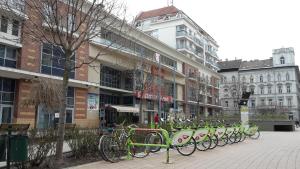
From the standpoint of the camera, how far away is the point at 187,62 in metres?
62.2

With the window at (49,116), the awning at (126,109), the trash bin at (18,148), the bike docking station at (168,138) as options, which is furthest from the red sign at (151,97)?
the trash bin at (18,148)

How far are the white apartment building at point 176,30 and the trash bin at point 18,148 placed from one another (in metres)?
52.9

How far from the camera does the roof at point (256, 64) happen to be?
89.9 meters

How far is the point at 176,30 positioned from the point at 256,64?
1523 inches

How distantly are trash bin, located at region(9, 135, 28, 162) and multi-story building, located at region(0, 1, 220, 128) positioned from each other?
4.45 metres

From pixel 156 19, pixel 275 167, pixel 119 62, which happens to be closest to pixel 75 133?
pixel 275 167

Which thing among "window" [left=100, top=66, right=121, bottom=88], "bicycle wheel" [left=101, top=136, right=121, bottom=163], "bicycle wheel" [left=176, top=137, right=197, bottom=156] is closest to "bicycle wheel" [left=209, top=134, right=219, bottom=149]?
"bicycle wheel" [left=176, top=137, right=197, bottom=156]

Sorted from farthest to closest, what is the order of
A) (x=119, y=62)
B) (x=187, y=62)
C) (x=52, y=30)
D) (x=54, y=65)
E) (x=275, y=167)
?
(x=187, y=62)
(x=119, y=62)
(x=54, y=65)
(x=52, y=30)
(x=275, y=167)

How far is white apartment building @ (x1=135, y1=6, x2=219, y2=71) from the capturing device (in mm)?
63375

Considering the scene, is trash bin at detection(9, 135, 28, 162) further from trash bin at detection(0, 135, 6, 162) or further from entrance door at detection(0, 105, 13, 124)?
entrance door at detection(0, 105, 13, 124)

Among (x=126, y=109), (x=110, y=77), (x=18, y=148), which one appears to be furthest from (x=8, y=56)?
(x=18, y=148)

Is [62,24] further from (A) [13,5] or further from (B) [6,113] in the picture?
(B) [6,113]

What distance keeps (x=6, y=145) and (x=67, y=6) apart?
5.06 metres

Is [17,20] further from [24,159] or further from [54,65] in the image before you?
[54,65]
